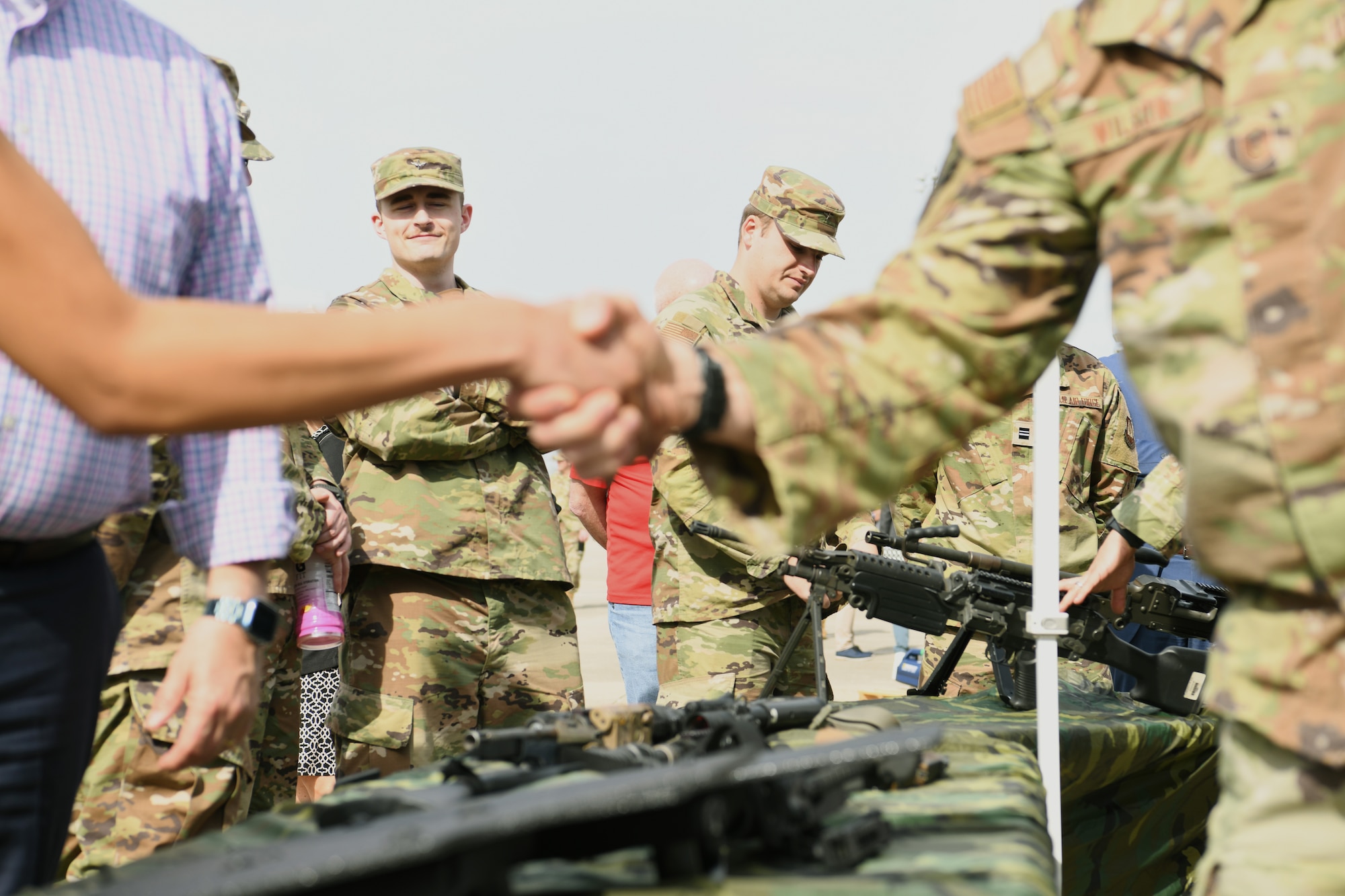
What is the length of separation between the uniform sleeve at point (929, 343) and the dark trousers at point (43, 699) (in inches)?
31.8

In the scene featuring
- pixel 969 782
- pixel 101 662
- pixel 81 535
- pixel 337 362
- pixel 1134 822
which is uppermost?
pixel 337 362

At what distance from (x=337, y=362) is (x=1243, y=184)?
901mm

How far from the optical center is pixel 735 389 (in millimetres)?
1436

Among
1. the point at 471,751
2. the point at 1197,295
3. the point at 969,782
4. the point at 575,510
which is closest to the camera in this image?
the point at 1197,295

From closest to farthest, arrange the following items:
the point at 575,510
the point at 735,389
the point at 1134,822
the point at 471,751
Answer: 1. the point at 735,389
2. the point at 471,751
3. the point at 1134,822
4. the point at 575,510

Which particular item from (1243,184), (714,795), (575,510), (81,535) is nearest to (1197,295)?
(1243,184)

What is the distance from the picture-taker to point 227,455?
176 cm

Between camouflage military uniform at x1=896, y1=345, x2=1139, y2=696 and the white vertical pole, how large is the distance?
1.70 meters

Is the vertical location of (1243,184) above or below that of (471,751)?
above

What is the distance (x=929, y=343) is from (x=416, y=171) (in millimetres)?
2826

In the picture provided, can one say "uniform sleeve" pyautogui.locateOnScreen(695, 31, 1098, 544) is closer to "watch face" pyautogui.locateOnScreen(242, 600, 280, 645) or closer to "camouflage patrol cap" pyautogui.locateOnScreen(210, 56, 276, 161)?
"watch face" pyautogui.locateOnScreen(242, 600, 280, 645)

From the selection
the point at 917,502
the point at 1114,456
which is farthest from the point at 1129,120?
the point at 917,502

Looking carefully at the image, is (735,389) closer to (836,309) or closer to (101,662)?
(836,309)

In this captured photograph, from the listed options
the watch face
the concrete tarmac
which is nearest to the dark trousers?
the watch face
